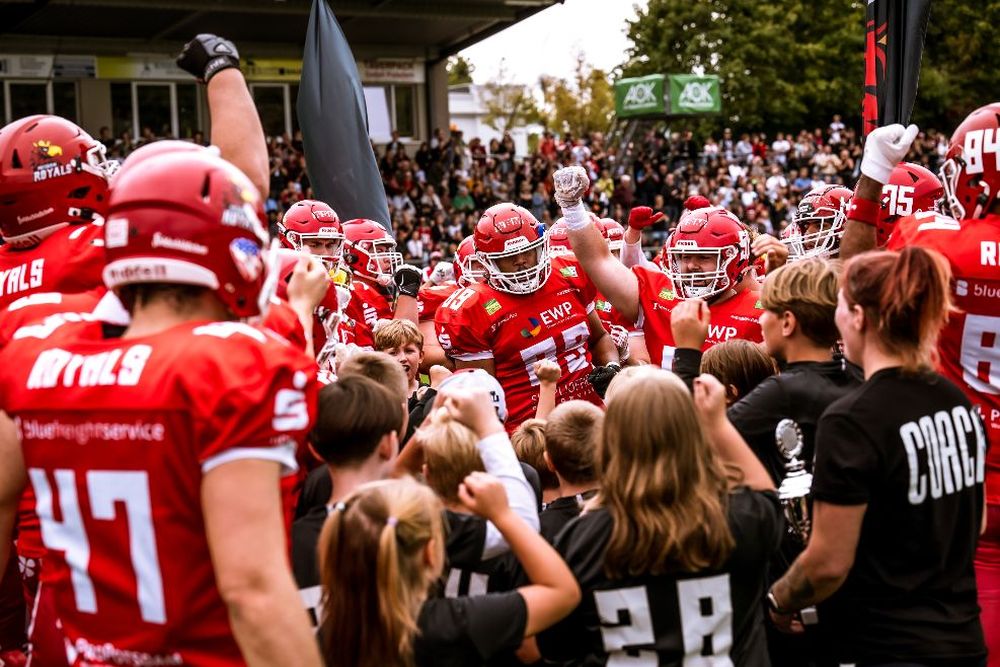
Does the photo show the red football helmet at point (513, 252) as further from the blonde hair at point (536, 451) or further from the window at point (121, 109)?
the window at point (121, 109)

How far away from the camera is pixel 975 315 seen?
164 inches

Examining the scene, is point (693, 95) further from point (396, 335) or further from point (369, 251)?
point (396, 335)

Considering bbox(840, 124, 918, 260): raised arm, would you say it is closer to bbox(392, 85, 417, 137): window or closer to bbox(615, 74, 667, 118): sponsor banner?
bbox(392, 85, 417, 137): window

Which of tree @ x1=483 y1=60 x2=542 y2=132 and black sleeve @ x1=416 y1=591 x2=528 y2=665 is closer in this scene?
black sleeve @ x1=416 y1=591 x2=528 y2=665

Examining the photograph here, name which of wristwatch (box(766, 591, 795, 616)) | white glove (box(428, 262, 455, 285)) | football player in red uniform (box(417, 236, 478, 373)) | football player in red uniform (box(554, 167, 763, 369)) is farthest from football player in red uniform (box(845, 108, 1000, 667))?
white glove (box(428, 262, 455, 285))

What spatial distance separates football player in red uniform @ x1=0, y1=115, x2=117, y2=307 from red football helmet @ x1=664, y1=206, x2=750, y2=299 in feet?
10.4

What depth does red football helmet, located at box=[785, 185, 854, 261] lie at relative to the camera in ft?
23.1

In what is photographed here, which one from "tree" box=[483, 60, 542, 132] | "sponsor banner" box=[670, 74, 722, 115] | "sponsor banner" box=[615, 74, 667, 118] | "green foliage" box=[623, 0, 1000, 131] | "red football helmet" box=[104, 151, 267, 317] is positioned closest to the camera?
"red football helmet" box=[104, 151, 267, 317]

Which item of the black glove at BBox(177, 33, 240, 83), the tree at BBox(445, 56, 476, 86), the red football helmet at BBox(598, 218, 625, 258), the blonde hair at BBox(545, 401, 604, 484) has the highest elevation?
the tree at BBox(445, 56, 476, 86)

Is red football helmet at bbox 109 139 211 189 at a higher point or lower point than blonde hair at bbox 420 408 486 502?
higher

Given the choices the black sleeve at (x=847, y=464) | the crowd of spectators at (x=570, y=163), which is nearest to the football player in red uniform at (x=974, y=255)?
the black sleeve at (x=847, y=464)

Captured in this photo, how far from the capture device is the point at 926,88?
4453 centimetres

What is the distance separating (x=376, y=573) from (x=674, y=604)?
2.81 ft

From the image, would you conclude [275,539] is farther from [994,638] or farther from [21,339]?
[994,638]
